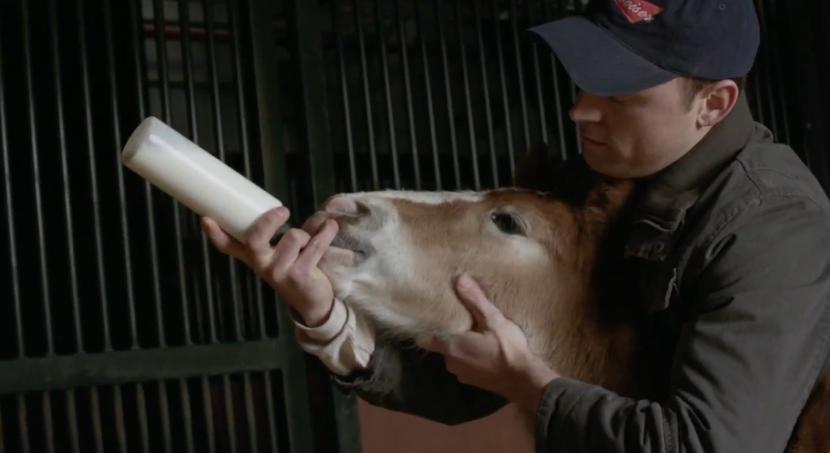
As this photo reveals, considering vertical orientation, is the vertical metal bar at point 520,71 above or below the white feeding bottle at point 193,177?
above

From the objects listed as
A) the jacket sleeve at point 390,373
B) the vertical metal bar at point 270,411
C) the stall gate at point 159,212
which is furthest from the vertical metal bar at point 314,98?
the jacket sleeve at point 390,373

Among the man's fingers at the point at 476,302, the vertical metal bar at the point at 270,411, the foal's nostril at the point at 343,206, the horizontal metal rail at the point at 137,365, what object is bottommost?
the vertical metal bar at the point at 270,411

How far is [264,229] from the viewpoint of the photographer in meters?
1.11

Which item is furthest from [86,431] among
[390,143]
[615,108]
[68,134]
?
[615,108]

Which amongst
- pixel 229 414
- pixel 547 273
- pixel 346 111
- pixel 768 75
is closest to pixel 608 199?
pixel 547 273

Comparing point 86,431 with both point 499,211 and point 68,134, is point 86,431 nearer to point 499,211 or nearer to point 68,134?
point 68,134

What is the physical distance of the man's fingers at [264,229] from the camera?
1.11 m

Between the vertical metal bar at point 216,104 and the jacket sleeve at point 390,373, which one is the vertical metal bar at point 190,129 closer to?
the vertical metal bar at point 216,104

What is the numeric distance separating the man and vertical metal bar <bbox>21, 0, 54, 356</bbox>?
0.73 metres

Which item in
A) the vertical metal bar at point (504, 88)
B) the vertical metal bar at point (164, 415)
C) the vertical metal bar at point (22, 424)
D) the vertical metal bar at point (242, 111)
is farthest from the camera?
the vertical metal bar at point (504, 88)

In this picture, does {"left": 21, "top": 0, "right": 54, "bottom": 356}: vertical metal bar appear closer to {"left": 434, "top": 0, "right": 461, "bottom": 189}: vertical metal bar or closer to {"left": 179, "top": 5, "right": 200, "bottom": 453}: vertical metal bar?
{"left": 179, "top": 5, "right": 200, "bottom": 453}: vertical metal bar

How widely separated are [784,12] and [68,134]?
1.73m

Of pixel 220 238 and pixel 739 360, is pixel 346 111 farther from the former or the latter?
pixel 739 360

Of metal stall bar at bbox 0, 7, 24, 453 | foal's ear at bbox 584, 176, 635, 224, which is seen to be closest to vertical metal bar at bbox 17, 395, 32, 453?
metal stall bar at bbox 0, 7, 24, 453
